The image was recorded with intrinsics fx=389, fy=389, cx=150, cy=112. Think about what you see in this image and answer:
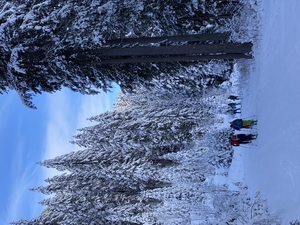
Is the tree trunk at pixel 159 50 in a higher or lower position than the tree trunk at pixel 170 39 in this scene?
lower

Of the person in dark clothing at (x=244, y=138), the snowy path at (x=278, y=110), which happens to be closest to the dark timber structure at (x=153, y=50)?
the snowy path at (x=278, y=110)

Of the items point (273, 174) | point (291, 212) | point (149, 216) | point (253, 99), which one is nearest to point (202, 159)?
point (149, 216)

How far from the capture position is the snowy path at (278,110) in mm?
10805

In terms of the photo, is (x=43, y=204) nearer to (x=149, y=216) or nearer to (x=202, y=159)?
(x=149, y=216)

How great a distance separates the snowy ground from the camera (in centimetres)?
1082

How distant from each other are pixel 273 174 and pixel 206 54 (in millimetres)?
5908

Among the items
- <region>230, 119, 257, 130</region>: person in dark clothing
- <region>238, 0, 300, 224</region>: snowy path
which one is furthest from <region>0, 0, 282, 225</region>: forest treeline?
<region>230, 119, 257, 130</region>: person in dark clothing

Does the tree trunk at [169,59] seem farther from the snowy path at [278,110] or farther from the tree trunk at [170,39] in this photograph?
the snowy path at [278,110]

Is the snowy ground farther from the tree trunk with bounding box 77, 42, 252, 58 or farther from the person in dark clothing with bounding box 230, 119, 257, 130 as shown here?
the tree trunk with bounding box 77, 42, 252, 58

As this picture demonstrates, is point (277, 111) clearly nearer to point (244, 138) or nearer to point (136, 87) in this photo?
point (244, 138)

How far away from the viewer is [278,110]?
12391mm

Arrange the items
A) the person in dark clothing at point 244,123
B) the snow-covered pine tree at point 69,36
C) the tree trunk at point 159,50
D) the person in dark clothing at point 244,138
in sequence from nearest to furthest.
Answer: the snow-covered pine tree at point 69,36
the tree trunk at point 159,50
the person in dark clothing at point 244,123
the person in dark clothing at point 244,138

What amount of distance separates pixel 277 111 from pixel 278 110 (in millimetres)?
129

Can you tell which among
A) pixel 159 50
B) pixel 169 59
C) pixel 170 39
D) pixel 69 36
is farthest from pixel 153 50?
pixel 69 36
